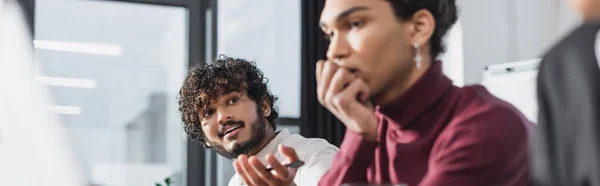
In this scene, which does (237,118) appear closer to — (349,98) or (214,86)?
(214,86)

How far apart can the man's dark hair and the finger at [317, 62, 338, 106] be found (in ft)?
0.34

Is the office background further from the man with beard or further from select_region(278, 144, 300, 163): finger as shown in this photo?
select_region(278, 144, 300, 163): finger

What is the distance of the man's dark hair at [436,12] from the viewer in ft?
3.68

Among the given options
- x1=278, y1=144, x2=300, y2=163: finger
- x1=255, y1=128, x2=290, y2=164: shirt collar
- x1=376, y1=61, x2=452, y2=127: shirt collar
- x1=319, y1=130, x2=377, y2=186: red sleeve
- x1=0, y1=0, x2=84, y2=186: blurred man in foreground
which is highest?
x1=376, y1=61, x2=452, y2=127: shirt collar

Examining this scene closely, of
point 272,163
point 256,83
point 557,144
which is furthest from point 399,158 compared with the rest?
point 256,83

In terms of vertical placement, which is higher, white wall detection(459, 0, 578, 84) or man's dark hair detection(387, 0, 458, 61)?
man's dark hair detection(387, 0, 458, 61)

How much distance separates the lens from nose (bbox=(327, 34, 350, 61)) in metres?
1.10

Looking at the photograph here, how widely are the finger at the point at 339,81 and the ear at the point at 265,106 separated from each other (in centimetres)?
140

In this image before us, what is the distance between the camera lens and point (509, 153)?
3.29 feet

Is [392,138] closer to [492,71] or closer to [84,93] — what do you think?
[492,71]

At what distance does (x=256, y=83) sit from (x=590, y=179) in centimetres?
185

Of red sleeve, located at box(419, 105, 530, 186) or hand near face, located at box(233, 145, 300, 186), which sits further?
hand near face, located at box(233, 145, 300, 186)

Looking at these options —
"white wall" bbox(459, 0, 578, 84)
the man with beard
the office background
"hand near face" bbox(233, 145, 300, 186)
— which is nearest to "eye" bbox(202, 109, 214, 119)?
the man with beard

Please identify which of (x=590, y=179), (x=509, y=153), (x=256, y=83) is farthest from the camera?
(x=256, y=83)
